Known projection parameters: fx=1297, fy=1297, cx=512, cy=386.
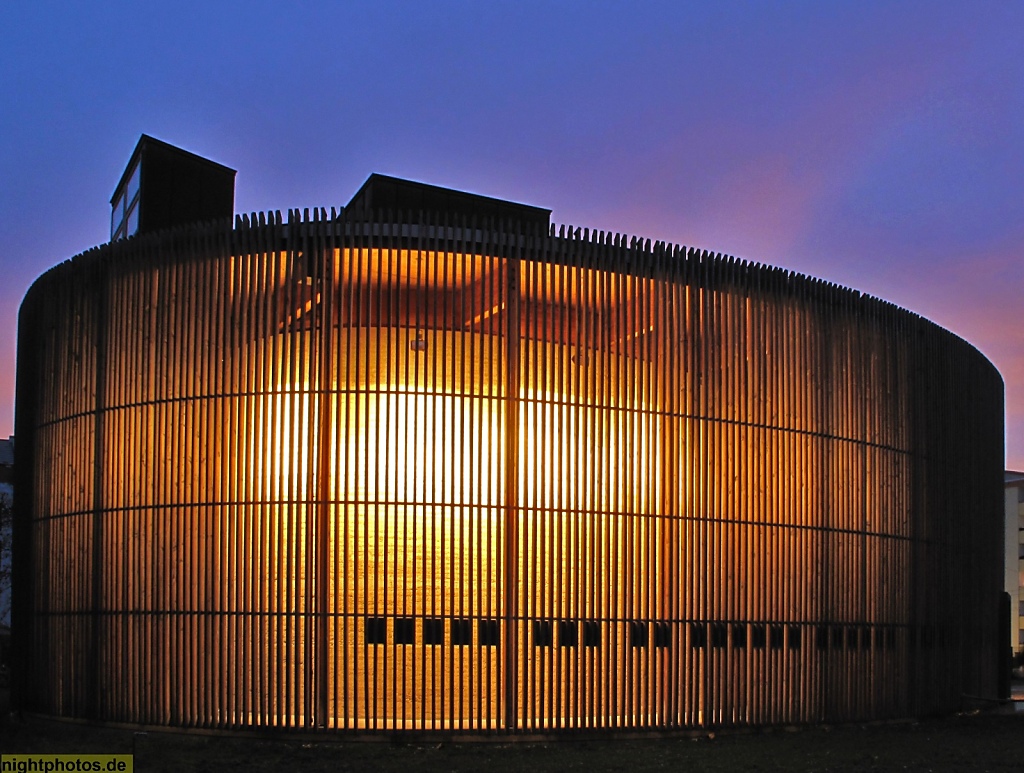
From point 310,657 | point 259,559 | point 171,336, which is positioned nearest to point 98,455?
point 171,336

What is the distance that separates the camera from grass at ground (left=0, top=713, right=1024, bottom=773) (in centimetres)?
1856

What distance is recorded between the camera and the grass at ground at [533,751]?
18.6 m

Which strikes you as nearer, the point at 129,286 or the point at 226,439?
the point at 226,439

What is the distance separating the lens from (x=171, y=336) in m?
22.6

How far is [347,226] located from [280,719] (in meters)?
8.16

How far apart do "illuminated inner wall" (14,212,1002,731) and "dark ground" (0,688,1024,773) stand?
492mm

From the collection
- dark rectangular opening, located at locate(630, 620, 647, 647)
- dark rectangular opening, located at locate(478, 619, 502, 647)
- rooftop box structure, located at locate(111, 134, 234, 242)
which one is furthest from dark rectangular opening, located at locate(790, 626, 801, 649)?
rooftop box structure, located at locate(111, 134, 234, 242)

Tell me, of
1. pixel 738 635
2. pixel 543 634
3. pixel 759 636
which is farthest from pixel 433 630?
pixel 759 636

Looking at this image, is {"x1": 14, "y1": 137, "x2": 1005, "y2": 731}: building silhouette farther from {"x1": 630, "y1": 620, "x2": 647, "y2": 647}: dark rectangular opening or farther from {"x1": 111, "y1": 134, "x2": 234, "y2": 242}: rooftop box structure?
{"x1": 111, "y1": 134, "x2": 234, "y2": 242}: rooftop box structure

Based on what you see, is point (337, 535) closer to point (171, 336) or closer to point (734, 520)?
point (171, 336)

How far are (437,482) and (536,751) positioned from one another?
179 inches

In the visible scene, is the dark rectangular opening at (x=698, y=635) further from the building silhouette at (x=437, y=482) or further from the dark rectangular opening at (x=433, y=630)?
the dark rectangular opening at (x=433, y=630)

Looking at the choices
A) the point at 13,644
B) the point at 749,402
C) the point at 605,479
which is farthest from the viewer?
the point at 13,644

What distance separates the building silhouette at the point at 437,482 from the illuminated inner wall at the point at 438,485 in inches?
2.1
